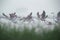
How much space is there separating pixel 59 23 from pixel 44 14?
8.3 inches

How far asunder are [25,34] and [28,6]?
0.34 metres

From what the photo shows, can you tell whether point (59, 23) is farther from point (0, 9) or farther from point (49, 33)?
point (0, 9)

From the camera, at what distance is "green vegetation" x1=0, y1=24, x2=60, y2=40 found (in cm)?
132

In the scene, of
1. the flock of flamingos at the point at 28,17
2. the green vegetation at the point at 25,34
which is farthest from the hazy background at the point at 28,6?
the green vegetation at the point at 25,34

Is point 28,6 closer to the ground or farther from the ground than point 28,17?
farther from the ground

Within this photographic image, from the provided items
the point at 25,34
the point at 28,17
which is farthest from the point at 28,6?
the point at 25,34

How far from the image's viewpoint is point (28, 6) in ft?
4.60

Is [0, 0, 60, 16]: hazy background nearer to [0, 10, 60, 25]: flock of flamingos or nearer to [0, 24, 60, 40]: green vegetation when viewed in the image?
[0, 10, 60, 25]: flock of flamingos

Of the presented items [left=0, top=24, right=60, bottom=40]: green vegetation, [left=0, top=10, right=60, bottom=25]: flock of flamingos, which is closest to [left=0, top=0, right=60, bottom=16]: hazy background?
[left=0, top=10, right=60, bottom=25]: flock of flamingos

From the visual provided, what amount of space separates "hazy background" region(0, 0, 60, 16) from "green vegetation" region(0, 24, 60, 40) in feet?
0.67

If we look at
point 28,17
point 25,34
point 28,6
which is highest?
point 28,6

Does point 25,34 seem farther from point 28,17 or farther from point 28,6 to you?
point 28,6

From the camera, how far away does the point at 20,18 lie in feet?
4.53

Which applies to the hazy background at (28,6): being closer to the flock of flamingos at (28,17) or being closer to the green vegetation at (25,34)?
the flock of flamingos at (28,17)
